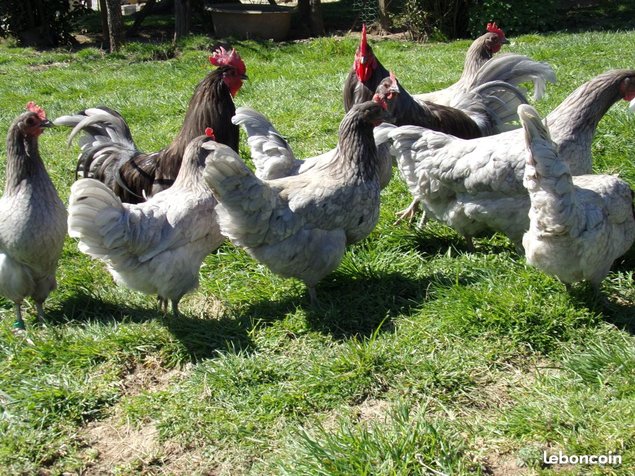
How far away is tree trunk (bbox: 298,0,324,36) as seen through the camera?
52.9 ft

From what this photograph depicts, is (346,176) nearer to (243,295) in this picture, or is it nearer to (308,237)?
(308,237)

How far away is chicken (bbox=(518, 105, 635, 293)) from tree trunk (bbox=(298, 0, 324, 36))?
13261 millimetres

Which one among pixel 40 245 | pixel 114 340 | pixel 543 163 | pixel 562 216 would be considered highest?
pixel 543 163

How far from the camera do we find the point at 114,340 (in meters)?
4.09

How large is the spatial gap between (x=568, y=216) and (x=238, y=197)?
1966 millimetres

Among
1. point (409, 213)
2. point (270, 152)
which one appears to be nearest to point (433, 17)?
point (409, 213)

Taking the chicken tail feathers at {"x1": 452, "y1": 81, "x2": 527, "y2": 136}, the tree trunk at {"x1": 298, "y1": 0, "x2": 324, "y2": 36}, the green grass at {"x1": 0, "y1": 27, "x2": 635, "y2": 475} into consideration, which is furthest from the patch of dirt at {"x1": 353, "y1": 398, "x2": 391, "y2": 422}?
the tree trunk at {"x1": 298, "y1": 0, "x2": 324, "y2": 36}

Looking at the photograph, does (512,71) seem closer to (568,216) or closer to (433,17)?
(568,216)

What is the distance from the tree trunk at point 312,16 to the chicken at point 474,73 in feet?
31.6

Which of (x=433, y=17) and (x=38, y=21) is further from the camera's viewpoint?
(x=38, y=21)

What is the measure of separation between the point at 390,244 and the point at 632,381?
234cm

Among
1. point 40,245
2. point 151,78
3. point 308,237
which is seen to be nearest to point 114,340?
point 40,245

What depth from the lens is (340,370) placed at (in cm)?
364

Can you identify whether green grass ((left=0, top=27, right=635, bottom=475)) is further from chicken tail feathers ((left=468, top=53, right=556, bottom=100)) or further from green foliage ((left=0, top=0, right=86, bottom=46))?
green foliage ((left=0, top=0, right=86, bottom=46))
